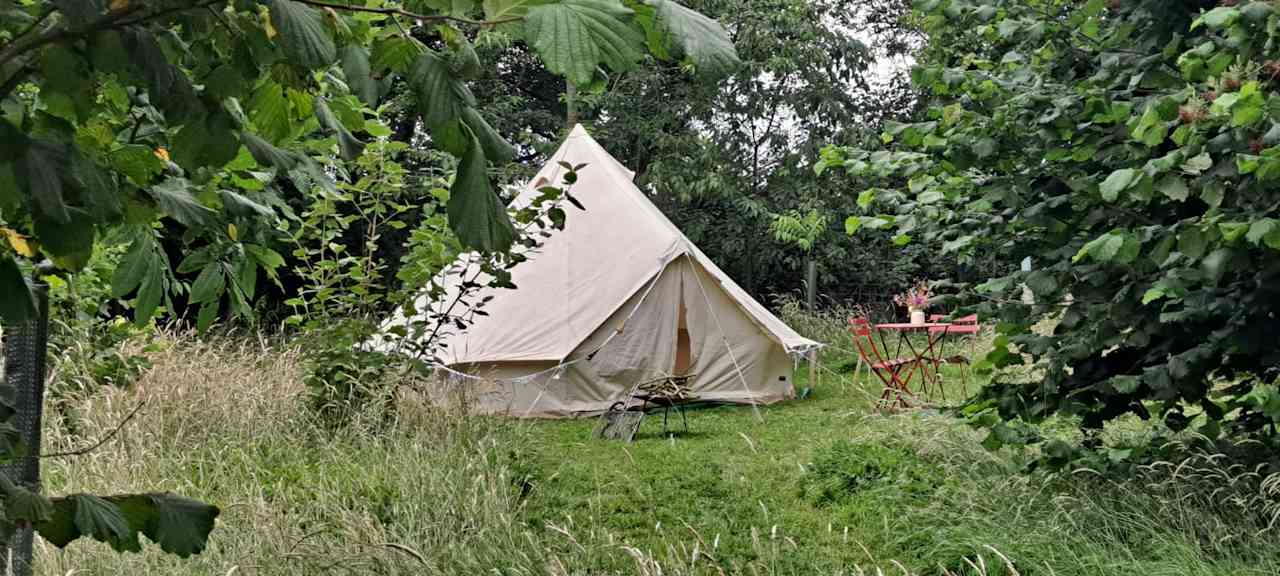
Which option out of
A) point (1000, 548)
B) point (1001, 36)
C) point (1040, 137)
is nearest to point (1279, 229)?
point (1040, 137)

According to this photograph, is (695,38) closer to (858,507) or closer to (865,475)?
(858,507)

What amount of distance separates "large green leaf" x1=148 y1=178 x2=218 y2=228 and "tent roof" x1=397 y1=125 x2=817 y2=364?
8365mm

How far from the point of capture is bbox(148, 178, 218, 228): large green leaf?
1659mm

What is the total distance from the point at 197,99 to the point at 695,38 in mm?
595

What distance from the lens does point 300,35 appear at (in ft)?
3.85

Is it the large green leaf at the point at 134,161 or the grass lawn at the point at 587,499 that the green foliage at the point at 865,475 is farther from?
the large green leaf at the point at 134,161

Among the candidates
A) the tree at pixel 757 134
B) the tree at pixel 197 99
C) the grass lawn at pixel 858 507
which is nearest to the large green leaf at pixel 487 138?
the tree at pixel 197 99

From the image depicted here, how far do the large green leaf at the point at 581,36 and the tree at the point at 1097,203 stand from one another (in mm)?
2550

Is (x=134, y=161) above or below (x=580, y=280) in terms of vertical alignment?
below

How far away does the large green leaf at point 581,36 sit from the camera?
108cm

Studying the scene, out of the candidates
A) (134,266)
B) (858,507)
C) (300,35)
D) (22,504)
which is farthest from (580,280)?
(300,35)

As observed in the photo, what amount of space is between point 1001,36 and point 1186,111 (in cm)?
102

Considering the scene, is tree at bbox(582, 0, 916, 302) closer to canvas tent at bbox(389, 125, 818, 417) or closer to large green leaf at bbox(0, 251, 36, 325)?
canvas tent at bbox(389, 125, 818, 417)

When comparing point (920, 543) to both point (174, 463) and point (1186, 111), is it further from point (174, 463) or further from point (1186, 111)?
point (174, 463)
